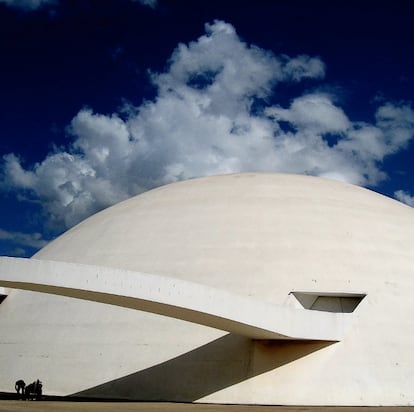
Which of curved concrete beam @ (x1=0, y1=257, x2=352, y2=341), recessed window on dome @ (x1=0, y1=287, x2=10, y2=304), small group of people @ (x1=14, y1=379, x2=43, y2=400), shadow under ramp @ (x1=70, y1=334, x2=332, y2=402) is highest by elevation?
recessed window on dome @ (x1=0, y1=287, x2=10, y2=304)

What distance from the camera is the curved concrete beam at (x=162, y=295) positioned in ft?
49.4

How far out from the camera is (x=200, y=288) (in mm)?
15648

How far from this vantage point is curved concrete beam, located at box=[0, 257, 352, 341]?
1505 cm

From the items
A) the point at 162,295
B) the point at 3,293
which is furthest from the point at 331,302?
the point at 3,293

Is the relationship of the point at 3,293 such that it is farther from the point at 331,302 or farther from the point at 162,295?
the point at 331,302

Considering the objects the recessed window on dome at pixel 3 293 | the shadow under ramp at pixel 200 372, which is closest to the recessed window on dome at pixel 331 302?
the shadow under ramp at pixel 200 372

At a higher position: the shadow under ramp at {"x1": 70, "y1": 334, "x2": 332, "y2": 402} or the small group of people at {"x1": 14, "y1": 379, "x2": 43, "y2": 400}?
the shadow under ramp at {"x1": 70, "y1": 334, "x2": 332, "y2": 402}

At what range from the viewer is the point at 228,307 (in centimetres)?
1575

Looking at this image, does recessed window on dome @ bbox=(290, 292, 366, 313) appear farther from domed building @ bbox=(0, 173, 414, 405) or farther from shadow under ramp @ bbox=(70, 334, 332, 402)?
shadow under ramp @ bbox=(70, 334, 332, 402)

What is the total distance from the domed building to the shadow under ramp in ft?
0.11

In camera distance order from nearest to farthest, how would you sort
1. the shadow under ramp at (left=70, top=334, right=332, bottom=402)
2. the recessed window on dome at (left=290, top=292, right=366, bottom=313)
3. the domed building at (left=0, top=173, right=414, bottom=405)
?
the domed building at (left=0, top=173, right=414, bottom=405) < the shadow under ramp at (left=70, top=334, right=332, bottom=402) < the recessed window on dome at (left=290, top=292, right=366, bottom=313)

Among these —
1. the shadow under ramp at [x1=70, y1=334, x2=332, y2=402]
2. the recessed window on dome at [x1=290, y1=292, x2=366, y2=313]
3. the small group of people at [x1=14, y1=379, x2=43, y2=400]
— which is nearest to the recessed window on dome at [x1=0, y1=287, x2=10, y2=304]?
the small group of people at [x1=14, y1=379, x2=43, y2=400]

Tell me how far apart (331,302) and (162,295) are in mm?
6502

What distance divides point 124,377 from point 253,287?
4.88m
